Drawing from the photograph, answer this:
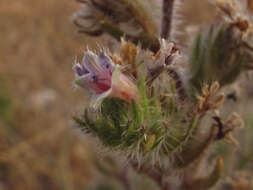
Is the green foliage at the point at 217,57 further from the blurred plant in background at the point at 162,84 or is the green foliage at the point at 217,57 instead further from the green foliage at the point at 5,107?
the green foliage at the point at 5,107

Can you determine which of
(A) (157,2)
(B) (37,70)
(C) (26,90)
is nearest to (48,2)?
(B) (37,70)

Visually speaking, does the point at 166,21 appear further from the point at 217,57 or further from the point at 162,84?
the point at 162,84

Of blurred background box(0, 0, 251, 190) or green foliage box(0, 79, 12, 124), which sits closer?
blurred background box(0, 0, 251, 190)

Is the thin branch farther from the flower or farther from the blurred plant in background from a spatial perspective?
the flower

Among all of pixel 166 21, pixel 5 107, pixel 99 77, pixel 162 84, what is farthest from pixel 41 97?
pixel 99 77

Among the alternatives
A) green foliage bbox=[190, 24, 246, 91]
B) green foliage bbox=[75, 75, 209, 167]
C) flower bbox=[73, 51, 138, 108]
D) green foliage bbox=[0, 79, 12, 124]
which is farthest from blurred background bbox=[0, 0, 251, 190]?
flower bbox=[73, 51, 138, 108]

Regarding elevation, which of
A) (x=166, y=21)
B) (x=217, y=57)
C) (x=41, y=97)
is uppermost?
(x=41, y=97)

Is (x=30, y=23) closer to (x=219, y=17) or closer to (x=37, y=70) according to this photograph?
(x=37, y=70)
